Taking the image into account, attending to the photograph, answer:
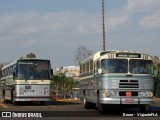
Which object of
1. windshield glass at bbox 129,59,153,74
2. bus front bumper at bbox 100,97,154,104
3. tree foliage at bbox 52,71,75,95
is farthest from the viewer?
tree foliage at bbox 52,71,75,95

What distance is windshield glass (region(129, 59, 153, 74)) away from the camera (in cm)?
1970

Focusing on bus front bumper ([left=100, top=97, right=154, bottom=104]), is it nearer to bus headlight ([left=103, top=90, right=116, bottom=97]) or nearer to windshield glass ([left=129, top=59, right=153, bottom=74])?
bus headlight ([left=103, top=90, right=116, bottom=97])

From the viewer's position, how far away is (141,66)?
65.2ft

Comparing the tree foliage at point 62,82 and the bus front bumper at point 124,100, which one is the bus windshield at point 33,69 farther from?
the tree foliage at point 62,82

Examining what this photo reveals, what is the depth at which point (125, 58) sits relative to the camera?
19.8 metres

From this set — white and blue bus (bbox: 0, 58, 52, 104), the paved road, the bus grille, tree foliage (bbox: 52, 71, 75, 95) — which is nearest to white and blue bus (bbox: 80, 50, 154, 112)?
the bus grille

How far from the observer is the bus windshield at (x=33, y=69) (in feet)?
97.3

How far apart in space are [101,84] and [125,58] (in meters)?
1.62

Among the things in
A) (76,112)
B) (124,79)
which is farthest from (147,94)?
(76,112)

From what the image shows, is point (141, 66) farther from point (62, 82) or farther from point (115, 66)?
point (62, 82)

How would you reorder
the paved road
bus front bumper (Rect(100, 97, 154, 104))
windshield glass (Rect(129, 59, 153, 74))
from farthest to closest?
windshield glass (Rect(129, 59, 153, 74)), bus front bumper (Rect(100, 97, 154, 104)), the paved road

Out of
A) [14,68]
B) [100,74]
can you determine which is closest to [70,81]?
[14,68]

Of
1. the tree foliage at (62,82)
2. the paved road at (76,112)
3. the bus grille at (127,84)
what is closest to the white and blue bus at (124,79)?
the bus grille at (127,84)

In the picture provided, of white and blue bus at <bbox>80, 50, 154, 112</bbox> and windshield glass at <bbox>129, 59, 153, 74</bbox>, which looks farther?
windshield glass at <bbox>129, 59, 153, 74</bbox>
